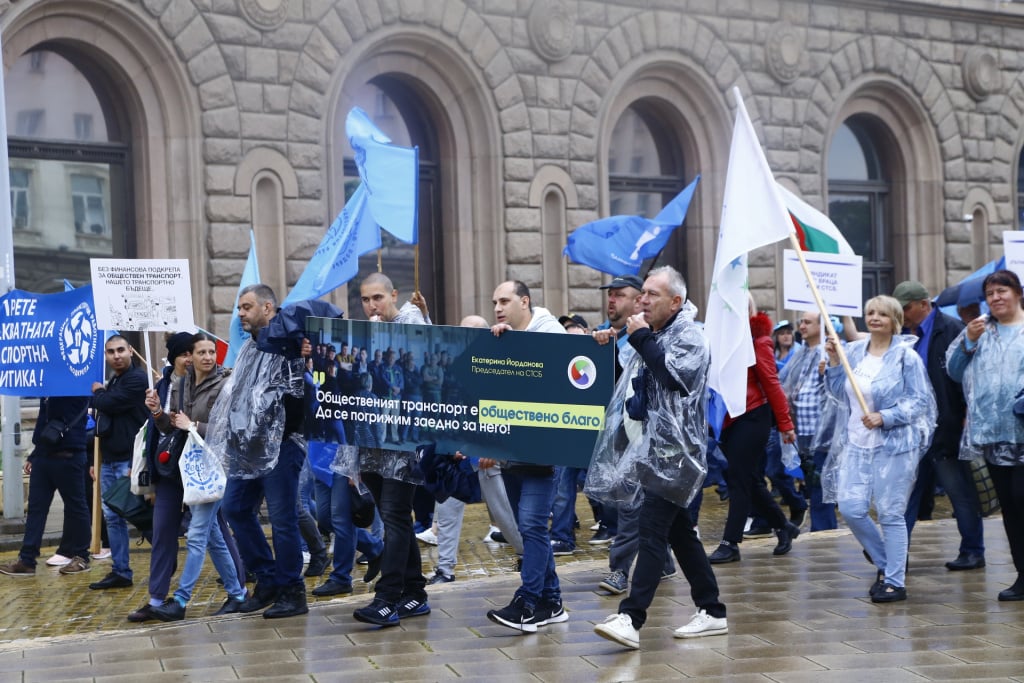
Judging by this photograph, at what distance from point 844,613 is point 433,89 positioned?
12.3m

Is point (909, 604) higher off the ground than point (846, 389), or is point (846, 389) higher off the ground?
point (846, 389)

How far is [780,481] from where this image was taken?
1210 centimetres

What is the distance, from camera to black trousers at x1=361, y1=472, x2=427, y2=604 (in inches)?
302

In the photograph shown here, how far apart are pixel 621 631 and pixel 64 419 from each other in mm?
5691

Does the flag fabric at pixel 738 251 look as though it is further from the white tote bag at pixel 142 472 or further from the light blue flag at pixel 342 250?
the white tote bag at pixel 142 472

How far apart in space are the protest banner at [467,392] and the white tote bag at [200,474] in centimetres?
69

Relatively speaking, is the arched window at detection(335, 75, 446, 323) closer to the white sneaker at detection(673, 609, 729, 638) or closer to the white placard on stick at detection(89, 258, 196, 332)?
the white placard on stick at detection(89, 258, 196, 332)

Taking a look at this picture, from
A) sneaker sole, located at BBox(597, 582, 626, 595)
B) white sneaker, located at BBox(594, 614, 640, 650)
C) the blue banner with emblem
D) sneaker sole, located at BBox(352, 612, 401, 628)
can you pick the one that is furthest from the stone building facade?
white sneaker, located at BBox(594, 614, 640, 650)

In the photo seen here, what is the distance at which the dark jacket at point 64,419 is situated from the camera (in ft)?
35.9

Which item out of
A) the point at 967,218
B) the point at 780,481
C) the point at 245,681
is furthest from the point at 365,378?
the point at 967,218

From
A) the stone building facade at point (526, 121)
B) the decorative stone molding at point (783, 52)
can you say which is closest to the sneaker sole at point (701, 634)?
the stone building facade at point (526, 121)

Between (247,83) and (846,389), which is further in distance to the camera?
(247,83)

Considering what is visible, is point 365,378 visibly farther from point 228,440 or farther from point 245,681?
point 245,681

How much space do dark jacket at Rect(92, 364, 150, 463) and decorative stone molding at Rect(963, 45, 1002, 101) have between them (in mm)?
17298
